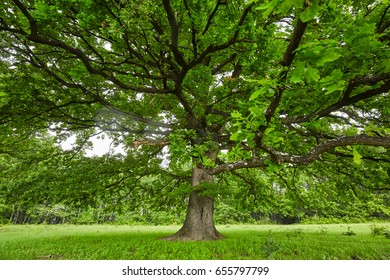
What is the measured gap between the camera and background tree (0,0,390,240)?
11.9ft

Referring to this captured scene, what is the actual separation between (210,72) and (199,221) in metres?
7.02

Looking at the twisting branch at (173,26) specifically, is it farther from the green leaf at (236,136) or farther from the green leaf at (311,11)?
the green leaf at (311,11)

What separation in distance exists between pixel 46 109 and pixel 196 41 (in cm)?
693

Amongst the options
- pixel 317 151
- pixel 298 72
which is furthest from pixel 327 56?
pixel 317 151

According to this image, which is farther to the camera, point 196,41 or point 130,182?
point 130,182

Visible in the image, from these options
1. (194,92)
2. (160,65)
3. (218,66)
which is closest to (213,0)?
(160,65)

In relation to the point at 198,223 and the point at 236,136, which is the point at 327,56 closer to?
the point at 236,136

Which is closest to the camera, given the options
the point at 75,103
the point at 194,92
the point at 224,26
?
the point at 224,26

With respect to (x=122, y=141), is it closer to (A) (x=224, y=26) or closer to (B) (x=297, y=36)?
(A) (x=224, y=26)

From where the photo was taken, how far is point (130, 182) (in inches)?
566

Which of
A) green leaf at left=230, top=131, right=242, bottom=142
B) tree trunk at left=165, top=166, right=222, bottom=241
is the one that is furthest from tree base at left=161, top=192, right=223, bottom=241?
green leaf at left=230, top=131, right=242, bottom=142

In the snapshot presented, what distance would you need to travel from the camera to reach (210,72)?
8.38m
